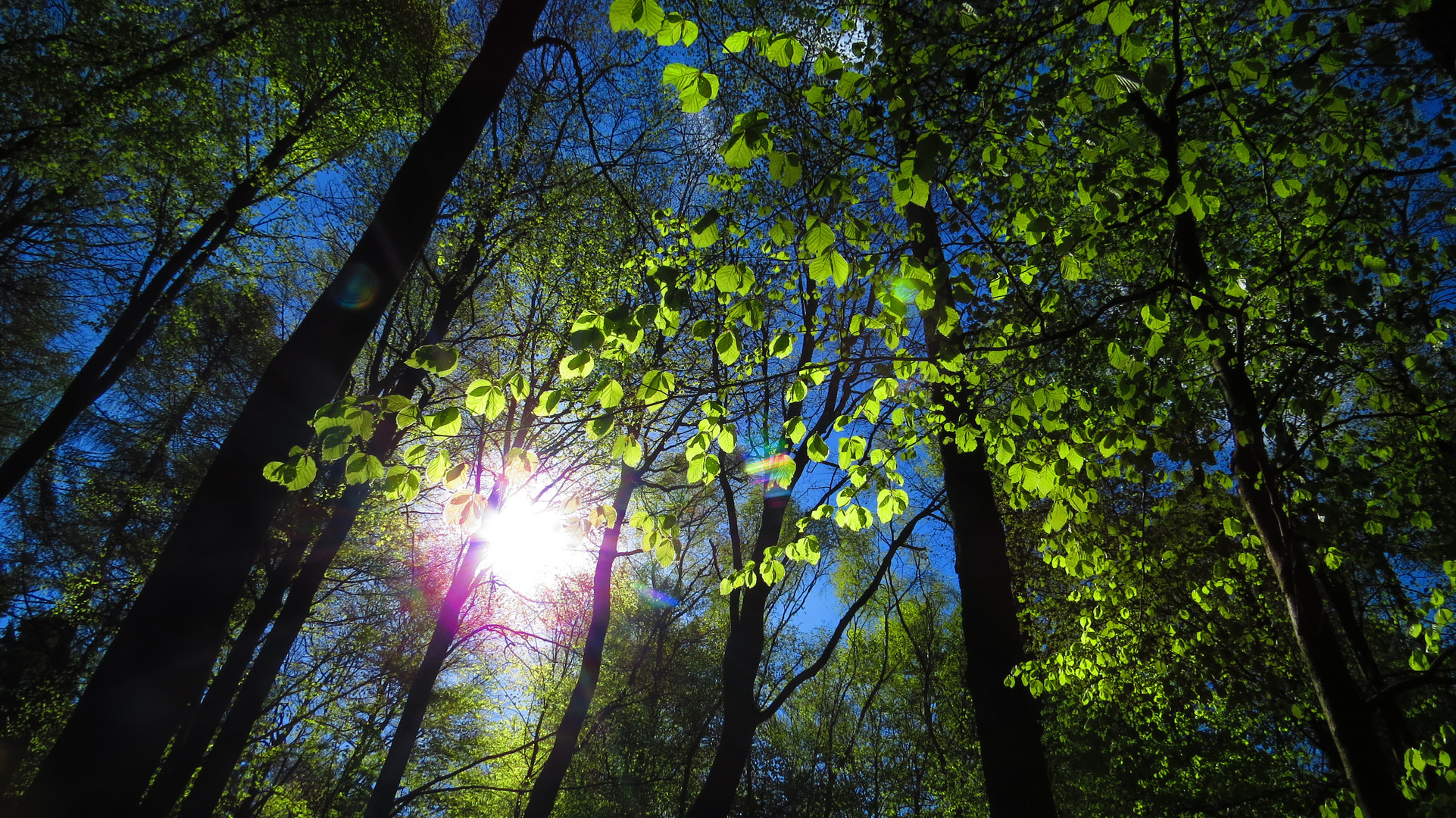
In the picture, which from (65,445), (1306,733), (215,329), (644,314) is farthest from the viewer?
(215,329)

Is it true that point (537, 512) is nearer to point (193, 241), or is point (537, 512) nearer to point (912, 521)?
point (912, 521)

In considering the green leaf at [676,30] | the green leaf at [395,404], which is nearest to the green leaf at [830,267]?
the green leaf at [676,30]

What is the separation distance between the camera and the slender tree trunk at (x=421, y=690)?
7676mm

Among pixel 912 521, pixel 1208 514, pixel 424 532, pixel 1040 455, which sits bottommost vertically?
pixel 1040 455

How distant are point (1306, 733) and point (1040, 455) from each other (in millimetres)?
12378

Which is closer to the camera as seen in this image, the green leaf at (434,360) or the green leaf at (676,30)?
the green leaf at (676,30)

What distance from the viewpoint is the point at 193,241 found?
1078 cm

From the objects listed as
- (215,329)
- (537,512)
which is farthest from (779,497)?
(215,329)

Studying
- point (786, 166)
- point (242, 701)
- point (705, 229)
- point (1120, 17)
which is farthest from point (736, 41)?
point (242, 701)

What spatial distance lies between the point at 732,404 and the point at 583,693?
5333 millimetres

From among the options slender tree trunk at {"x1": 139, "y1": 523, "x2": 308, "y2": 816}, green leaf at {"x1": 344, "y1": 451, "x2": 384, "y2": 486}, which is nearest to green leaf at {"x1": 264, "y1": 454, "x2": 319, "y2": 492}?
green leaf at {"x1": 344, "y1": 451, "x2": 384, "y2": 486}

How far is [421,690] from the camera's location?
328 inches

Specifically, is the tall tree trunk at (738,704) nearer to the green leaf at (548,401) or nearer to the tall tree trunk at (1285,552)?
the tall tree trunk at (1285,552)

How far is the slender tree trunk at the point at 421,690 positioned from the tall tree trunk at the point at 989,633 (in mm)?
5397
